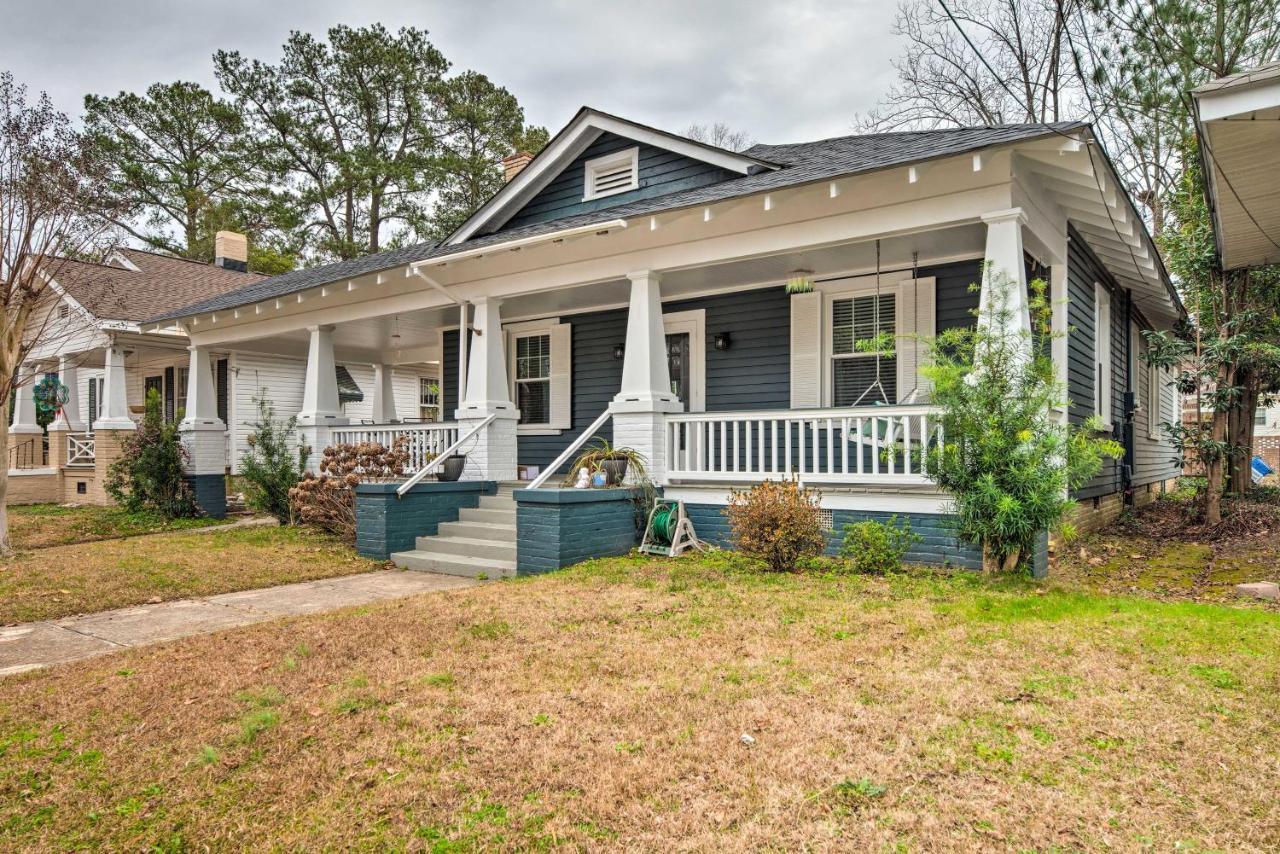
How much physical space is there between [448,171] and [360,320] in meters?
15.3

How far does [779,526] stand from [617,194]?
5.80 m

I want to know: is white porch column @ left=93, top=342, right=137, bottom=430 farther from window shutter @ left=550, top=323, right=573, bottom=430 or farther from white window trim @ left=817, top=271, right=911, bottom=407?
white window trim @ left=817, top=271, right=911, bottom=407

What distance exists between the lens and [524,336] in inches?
474

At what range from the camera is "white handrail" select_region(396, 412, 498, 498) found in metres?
8.57

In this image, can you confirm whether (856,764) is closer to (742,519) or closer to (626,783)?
(626,783)

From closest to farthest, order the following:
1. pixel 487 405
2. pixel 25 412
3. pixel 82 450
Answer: pixel 487 405
pixel 82 450
pixel 25 412

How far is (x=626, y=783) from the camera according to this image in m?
2.79

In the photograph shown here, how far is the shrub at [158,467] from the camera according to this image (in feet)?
42.3

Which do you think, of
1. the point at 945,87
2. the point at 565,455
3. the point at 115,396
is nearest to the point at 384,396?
the point at 115,396

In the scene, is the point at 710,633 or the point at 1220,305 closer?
the point at 710,633

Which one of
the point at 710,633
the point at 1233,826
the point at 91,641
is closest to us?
the point at 1233,826

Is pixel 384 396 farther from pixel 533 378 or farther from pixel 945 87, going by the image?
pixel 945 87

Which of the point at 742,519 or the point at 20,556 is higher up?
the point at 742,519

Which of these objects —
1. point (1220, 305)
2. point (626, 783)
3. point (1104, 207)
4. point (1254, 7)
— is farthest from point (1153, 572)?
point (1254, 7)
